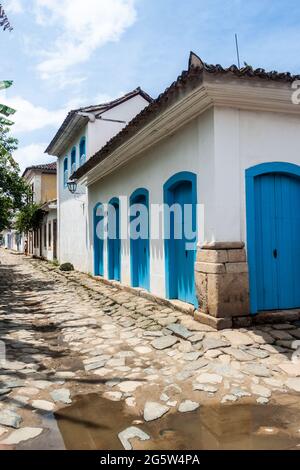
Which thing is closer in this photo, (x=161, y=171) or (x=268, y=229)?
(x=268, y=229)

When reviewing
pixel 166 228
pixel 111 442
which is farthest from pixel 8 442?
pixel 166 228

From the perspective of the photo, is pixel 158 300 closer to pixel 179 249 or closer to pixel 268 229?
pixel 179 249

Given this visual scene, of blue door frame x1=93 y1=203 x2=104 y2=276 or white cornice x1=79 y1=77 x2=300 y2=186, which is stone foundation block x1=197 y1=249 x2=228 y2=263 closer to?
white cornice x1=79 y1=77 x2=300 y2=186

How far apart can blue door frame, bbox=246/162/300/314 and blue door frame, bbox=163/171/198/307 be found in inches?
36.3

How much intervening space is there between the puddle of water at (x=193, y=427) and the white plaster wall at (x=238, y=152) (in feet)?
9.00

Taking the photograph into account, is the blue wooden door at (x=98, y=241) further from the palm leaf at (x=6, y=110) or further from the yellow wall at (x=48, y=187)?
the yellow wall at (x=48, y=187)

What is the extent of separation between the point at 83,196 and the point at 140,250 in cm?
552

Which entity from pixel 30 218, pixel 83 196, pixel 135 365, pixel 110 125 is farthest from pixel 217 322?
pixel 30 218

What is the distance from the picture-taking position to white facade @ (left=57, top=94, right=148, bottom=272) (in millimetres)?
12367

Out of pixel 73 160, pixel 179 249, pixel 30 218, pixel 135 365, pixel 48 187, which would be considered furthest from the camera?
pixel 48 187

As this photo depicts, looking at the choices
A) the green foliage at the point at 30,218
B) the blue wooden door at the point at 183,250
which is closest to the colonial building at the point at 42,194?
the green foliage at the point at 30,218

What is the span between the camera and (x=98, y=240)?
11.6 metres

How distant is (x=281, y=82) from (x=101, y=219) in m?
7.43

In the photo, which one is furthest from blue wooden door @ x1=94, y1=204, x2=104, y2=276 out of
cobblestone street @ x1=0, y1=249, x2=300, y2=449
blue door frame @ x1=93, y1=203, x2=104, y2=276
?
cobblestone street @ x1=0, y1=249, x2=300, y2=449
